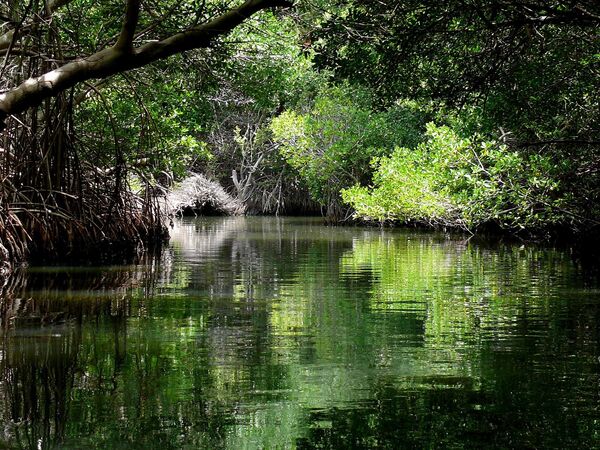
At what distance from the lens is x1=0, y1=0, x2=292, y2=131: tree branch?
7.62 m

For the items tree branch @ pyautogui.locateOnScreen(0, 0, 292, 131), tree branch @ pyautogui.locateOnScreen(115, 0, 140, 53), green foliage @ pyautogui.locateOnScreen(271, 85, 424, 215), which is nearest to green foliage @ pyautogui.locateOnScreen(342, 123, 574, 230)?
green foliage @ pyautogui.locateOnScreen(271, 85, 424, 215)

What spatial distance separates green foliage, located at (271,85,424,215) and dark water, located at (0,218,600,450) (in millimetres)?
16106

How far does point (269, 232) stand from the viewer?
22.3 meters

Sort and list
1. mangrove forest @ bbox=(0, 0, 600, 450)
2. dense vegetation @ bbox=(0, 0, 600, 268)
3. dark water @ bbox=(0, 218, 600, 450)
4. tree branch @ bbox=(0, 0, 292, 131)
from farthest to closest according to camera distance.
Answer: dense vegetation @ bbox=(0, 0, 600, 268)
tree branch @ bbox=(0, 0, 292, 131)
mangrove forest @ bbox=(0, 0, 600, 450)
dark water @ bbox=(0, 218, 600, 450)

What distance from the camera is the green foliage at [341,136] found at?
86.1 ft

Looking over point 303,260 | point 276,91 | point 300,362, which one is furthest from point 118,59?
point 276,91

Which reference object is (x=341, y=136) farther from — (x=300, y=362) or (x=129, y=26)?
(x=300, y=362)

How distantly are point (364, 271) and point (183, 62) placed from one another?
3396mm

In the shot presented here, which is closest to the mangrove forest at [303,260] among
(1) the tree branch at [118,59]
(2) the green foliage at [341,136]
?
(1) the tree branch at [118,59]

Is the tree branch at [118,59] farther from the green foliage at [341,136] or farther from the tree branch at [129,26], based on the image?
the green foliage at [341,136]

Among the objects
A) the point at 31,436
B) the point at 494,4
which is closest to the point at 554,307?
the point at 494,4

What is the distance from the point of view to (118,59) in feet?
24.9

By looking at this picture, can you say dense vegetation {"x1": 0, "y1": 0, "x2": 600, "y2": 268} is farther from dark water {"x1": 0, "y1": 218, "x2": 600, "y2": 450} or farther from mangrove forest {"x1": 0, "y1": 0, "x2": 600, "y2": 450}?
dark water {"x1": 0, "y1": 218, "x2": 600, "y2": 450}

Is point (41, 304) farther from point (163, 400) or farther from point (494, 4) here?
point (494, 4)
